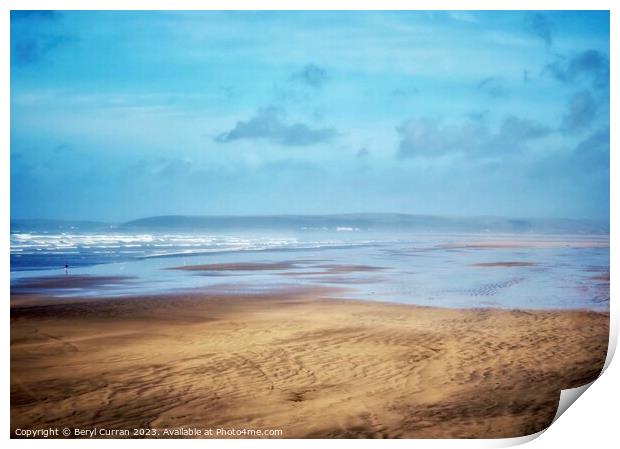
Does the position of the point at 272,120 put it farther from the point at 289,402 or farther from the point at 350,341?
the point at 289,402

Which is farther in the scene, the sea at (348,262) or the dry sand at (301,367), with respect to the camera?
the sea at (348,262)

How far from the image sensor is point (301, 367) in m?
4.16

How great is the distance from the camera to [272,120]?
500 cm

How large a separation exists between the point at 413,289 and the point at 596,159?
1903 mm

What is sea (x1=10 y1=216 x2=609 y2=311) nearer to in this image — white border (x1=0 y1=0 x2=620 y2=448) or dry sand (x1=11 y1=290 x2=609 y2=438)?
dry sand (x1=11 y1=290 x2=609 y2=438)

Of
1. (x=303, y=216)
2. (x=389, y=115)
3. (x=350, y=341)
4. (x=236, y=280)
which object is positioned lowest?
(x=350, y=341)

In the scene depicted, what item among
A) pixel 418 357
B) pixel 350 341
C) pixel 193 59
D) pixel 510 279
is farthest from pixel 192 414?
pixel 510 279

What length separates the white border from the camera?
3896mm
